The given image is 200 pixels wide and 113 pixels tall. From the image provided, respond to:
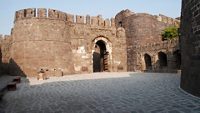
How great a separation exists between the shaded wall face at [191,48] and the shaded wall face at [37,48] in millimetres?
11013

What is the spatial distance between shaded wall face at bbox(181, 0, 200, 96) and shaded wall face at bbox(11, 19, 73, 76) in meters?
11.0

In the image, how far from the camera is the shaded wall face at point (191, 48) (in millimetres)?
4727

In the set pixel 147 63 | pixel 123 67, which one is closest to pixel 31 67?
pixel 123 67

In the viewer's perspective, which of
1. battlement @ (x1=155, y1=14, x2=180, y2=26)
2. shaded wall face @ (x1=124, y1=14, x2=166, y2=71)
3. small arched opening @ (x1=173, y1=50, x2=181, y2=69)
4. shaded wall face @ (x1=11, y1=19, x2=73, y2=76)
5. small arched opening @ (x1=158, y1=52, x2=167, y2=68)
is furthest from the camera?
battlement @ (x1=155, y1=14, x2=180, y2=26)

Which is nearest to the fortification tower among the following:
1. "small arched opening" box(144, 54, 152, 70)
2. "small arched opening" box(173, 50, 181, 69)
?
"small arched opening" box(144, 54, 152, 70)

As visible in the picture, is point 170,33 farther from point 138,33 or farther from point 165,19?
point 138,33

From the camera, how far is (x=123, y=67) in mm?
19984

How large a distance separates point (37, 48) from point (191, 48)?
39.6ft

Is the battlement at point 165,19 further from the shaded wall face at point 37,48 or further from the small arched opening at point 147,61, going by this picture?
the shaded wall face at point 37,48

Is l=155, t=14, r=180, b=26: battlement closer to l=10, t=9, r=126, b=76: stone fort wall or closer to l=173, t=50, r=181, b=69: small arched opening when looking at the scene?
l=173, t=50, r=181, b=69: small arched opening

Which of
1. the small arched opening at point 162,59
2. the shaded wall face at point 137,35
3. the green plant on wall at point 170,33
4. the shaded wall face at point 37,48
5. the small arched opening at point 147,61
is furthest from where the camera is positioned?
the green plant on wall at point 170,33

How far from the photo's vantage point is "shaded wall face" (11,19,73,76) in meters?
14.9

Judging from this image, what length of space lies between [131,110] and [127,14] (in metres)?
18.7

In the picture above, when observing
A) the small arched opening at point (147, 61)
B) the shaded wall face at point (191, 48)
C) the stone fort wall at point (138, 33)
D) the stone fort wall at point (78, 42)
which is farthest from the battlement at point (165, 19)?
the shaded wall face at point (191, 48)
